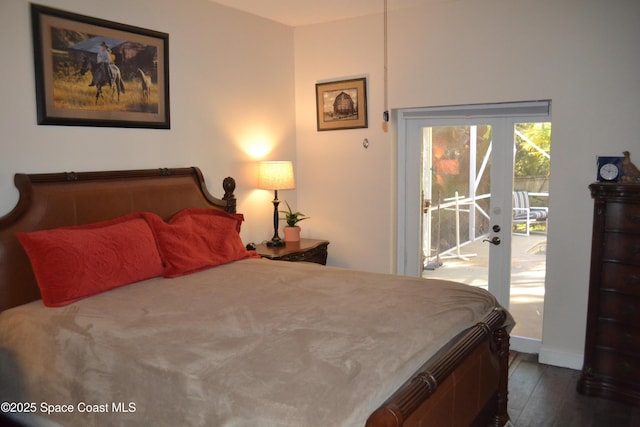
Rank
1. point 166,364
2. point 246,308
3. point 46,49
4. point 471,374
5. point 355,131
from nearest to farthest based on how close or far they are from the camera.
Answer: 1. point 166,364
2. point 471,374
3. point 246,308
4. point 46,49
5. point 355,131

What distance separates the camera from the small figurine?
329 cm

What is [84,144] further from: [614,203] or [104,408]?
[614,203]

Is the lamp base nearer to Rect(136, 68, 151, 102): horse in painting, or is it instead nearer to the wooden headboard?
the wooden headboard

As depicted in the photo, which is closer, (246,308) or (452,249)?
(246,308)

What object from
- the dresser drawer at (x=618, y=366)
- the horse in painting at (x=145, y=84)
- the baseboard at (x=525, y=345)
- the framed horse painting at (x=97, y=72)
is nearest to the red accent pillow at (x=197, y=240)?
the framed horse painting at (x=97, y=72)

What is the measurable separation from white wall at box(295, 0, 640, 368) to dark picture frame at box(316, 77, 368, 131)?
2.8 inches

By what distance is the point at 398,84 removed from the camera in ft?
14.1

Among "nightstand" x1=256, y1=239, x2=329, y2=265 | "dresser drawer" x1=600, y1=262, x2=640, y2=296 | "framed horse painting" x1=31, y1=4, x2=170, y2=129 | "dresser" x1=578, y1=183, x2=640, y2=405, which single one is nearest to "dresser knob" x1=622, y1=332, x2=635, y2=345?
"dresser" x1=578, y1=183, x2=640, y2=405

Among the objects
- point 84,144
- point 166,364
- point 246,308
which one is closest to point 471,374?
point 246,308

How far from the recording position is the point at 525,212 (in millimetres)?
4062

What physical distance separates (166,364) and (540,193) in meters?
3.16

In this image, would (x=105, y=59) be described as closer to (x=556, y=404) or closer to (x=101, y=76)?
(x=101, y=76)

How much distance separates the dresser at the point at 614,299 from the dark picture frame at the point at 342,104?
2006 millimetres

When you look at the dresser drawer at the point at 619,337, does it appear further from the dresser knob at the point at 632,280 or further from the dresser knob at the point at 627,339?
the dresser knob at the point at 632,280
